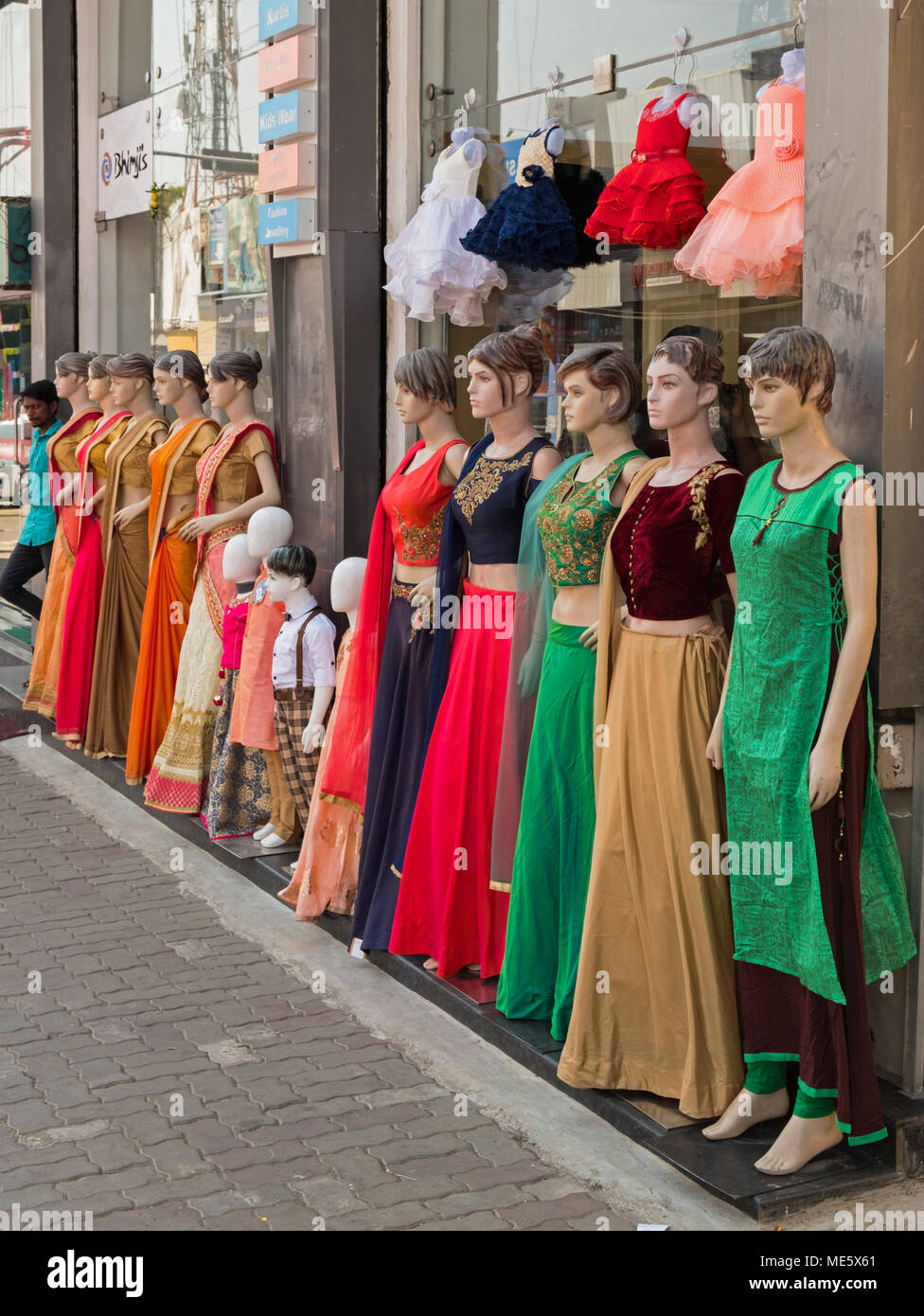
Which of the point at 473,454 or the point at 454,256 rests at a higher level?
the point at 454,256

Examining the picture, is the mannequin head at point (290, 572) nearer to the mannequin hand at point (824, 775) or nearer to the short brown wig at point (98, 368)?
the short brown wig at point (98, 368)

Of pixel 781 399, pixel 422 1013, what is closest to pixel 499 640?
pixel 422 1013

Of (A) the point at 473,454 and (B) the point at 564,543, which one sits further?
(A) the point at 473,454

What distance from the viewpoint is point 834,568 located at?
3402 mm

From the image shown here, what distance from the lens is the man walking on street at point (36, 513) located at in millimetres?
8688

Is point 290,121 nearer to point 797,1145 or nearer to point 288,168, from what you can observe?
point 288,168

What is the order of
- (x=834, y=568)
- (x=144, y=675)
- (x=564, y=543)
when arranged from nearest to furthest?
(x=834, y=568) → (x=564, y=543) → (x=144, y=675)

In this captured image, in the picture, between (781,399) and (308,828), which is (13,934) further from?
(781,399)

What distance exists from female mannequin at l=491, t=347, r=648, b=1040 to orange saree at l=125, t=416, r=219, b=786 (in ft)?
9.57

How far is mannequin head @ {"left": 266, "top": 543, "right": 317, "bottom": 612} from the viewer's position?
585 cm

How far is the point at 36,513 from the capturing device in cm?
880

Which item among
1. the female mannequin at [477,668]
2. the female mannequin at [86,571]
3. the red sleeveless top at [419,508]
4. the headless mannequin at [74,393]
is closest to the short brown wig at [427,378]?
the red sleeveless top at [419,508]

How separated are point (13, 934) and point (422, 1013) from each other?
162 cm

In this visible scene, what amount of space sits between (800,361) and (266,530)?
10.6ft
